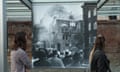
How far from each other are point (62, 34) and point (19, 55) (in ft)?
20.0

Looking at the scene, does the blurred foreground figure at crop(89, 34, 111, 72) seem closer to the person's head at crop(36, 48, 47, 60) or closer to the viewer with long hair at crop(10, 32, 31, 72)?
the viewer with long hair at crop(10, 32, 31, 72)

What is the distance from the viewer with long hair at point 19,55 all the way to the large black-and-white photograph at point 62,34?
5.73 meters

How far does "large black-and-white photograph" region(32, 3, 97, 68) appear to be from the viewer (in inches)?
424

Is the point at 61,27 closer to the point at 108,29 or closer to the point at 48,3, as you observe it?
the point at 48,3

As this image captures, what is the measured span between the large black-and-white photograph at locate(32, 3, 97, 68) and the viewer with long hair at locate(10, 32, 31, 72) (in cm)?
573

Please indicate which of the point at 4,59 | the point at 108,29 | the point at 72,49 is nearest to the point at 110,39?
the point at 108,29

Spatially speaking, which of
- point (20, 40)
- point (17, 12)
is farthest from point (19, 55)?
point (17, 12)

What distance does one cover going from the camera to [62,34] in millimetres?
10984

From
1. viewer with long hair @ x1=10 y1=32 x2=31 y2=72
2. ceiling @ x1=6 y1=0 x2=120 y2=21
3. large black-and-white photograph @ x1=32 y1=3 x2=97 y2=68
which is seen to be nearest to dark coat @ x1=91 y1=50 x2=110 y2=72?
viewer with long hair @ x1=10 y1=32 x2=31 y2=72

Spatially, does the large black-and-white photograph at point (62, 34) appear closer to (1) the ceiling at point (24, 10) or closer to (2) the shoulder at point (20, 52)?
(1) the ceiling at point (24, 10)

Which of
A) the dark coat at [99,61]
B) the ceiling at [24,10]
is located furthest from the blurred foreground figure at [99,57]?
the ceiling at [24,10]

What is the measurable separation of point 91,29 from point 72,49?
0.82 m

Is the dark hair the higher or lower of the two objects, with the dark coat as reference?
higher

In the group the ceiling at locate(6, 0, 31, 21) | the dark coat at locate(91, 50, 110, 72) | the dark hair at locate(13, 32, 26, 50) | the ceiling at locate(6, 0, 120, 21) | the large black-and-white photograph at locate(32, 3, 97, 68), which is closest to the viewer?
the dark hair at locate(13, 32, 26, 50)
